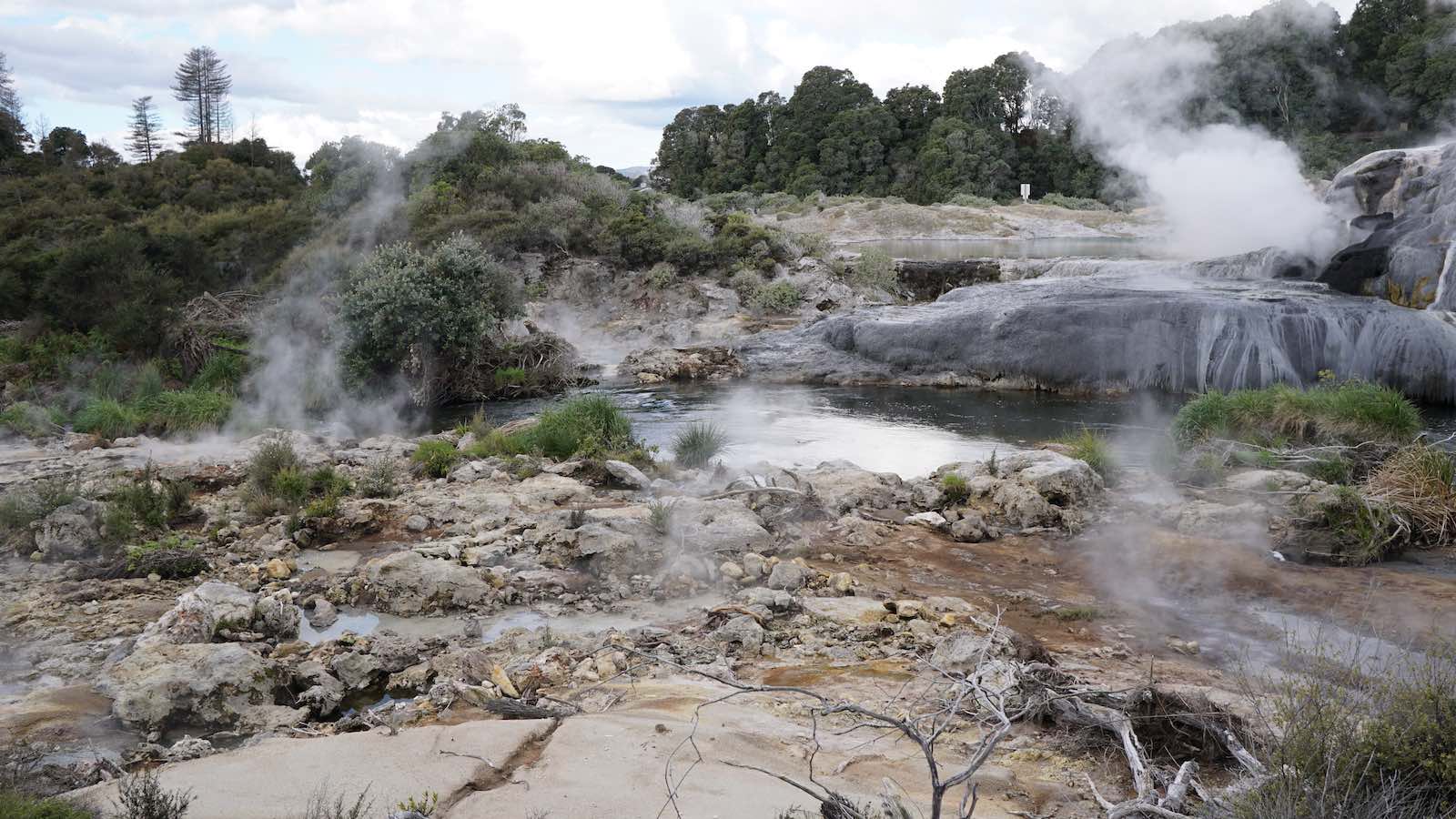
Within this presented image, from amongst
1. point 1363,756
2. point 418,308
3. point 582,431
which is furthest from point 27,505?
point 1363,756

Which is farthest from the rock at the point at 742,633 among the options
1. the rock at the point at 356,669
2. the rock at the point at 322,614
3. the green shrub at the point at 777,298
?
the green shrub at the point at 777,298

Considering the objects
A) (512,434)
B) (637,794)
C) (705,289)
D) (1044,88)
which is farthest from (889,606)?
(1044,88)

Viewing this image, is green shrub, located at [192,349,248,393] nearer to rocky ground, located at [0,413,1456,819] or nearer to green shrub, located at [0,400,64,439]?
green shrub, located at [0,400,64,439]

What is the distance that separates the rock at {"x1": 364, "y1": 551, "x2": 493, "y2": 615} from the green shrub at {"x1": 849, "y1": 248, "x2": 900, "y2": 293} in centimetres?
1811

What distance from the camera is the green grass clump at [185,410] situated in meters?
12.5

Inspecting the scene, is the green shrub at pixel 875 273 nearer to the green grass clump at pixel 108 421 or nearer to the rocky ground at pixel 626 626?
the rocky ground at pixel 626 626

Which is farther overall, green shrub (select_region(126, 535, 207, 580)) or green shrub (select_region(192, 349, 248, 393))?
green shrub (select_region(192, 349, 248, 393))

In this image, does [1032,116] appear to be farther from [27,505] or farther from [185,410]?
[27,505]

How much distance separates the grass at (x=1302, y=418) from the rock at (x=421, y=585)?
763cm

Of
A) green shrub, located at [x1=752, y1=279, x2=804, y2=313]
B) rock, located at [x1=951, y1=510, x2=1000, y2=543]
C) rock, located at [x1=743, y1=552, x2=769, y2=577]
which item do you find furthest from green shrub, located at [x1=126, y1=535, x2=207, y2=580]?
green shrub, located at [x1=752, y1=279, x2=804, y2=313]

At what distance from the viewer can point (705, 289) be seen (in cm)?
2209

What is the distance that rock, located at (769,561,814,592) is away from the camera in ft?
21.2

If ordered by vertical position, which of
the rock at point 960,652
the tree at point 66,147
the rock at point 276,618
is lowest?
the rock at point 276,618

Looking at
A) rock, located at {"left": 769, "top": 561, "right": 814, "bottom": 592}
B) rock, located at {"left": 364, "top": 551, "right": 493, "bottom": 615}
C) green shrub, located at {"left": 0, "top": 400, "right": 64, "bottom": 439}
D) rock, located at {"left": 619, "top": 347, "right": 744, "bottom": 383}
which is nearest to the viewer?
rock, located at {"left": 364, "top": 551, "right": 493, "bottom": 615}
